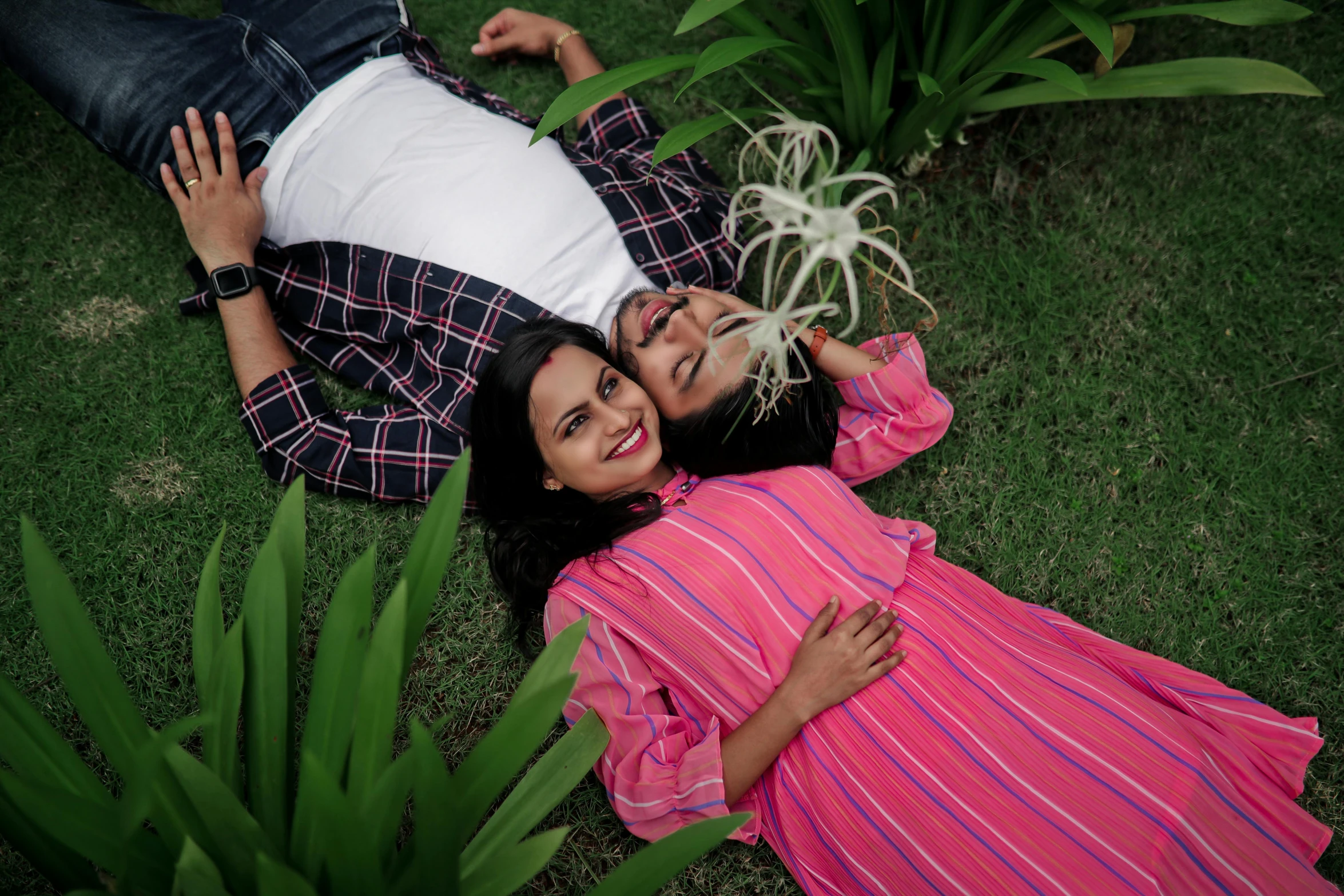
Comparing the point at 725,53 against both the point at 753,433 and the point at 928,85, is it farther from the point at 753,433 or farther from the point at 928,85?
the point at 753,433

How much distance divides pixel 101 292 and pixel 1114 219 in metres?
2.91

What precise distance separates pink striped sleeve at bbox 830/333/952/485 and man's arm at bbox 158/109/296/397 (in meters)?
1.45

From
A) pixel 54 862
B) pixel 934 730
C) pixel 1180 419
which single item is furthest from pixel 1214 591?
pixel 54 862

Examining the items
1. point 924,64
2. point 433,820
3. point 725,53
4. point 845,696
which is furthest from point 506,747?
point 924,64

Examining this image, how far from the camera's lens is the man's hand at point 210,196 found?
6.57 feet

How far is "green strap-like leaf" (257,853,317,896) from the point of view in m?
0.95

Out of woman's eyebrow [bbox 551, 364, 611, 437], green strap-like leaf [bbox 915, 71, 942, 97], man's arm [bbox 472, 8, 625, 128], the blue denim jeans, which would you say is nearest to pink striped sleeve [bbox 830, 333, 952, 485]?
green strap-like leaf [bbox 915, 71, 942, 97]

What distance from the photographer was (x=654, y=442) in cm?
165

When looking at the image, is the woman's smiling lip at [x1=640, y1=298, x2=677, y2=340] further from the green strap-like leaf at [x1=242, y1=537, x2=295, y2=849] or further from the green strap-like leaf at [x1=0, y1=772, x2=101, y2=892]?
the green strap-like leaf at [x1=0, y1=772, x2=101, y2=892]

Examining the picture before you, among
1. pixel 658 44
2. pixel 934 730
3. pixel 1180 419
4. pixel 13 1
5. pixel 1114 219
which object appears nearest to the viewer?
pixel 934 730

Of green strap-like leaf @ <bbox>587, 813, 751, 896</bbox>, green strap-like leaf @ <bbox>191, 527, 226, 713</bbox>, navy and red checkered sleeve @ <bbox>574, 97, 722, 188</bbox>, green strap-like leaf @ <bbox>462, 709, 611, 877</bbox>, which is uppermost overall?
navy and red checkered sleeve @ <bbox>574, 97, 722, 188</bbox>

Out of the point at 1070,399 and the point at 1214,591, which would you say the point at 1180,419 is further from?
the point at 1214,591

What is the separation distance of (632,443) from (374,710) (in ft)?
2.36

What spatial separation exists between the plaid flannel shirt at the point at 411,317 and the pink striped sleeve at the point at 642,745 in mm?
630
